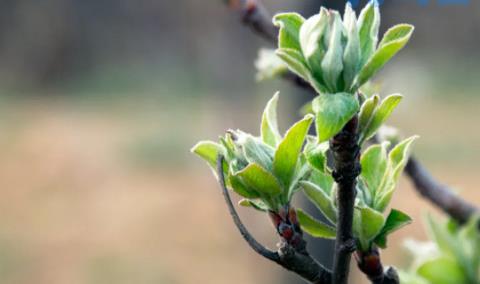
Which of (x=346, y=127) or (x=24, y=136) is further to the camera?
(x=24, y=136)

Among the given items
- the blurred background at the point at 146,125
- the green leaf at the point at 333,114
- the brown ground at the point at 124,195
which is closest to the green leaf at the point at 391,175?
the green leaf at the point at 333,114

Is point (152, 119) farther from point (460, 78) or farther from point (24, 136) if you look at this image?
point (460, 78)

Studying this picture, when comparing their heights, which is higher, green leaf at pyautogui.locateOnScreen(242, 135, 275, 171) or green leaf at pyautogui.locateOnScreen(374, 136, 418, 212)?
green leaf at pyautogui.locateOnScreen(242, 135, 275, 171)

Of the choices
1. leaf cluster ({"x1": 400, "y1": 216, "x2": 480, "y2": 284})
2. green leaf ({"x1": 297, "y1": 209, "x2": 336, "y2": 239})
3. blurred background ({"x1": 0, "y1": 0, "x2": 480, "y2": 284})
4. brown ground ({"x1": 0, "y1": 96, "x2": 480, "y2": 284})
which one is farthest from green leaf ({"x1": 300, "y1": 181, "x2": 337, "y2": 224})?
brown ground ({"x1": 0, "y1": 96, "x2": 480, "y2": 284})

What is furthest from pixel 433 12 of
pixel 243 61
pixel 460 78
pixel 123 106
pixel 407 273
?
pixel 407 273

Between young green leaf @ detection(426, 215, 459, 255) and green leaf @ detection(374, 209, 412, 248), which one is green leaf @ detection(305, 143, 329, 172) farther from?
young green leaf @ detection(426, 215, 459, 255)

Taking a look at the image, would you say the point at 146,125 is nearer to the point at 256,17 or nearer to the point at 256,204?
the point at 256,17

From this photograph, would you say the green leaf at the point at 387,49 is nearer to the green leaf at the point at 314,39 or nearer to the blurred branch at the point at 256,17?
the green leaf at the point at 314,39

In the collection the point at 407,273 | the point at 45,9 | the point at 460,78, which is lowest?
the point at 460,78
